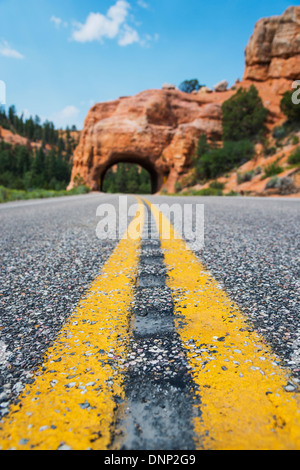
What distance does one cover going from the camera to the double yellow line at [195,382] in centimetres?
53

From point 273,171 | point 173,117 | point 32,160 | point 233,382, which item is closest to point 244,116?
point 173,117

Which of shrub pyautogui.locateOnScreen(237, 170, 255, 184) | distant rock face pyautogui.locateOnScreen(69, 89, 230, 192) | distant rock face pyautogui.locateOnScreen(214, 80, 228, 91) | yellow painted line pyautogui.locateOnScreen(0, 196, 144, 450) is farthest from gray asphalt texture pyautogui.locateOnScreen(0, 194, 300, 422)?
distant rock face pyautogui.locateOnScreen(214, 80, 228, 91)

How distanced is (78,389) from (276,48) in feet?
121

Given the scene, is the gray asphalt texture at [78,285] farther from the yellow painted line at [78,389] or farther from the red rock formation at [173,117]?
the red rock formation at [173,117]

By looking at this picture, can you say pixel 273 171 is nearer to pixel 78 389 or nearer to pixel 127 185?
pixel 78 389

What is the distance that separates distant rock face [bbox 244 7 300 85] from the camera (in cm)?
2764

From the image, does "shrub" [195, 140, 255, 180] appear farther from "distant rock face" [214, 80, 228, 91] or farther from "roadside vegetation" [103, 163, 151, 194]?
"roadside vegetation" [103, 163, 151, 194]

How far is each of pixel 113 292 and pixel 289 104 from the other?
26110 mm

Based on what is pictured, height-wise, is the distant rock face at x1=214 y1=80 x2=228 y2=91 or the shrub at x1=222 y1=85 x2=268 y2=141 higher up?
the distant rock face at x1=214 y1=80 x2=228 y2=91

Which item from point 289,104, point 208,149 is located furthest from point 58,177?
point 289,104

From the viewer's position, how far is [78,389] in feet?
2.18

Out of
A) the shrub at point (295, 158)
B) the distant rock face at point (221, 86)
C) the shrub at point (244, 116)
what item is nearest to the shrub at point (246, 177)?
the shrub at point (295, 158)

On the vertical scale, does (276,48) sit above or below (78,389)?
above

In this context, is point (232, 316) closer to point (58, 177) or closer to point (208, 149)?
point (208, 149)
